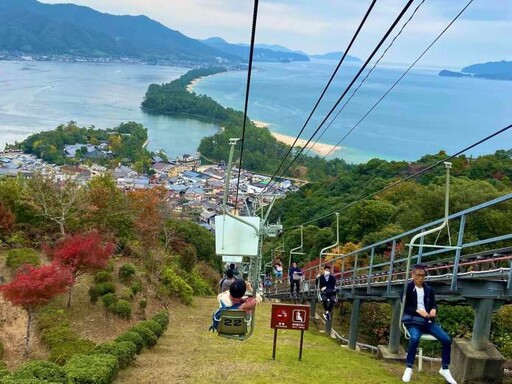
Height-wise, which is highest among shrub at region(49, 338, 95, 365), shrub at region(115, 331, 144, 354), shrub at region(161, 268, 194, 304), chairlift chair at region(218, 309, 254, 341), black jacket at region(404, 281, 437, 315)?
black jacket at region(404, 281, 437, 315)

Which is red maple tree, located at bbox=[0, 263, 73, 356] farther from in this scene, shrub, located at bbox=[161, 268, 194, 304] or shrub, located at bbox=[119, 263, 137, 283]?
shrub, located at bbox=[161, 268, 194, 304]

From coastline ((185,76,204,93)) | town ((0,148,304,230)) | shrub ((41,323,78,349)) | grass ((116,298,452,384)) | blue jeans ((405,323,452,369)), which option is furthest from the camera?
coastline ((185,76,204,93))

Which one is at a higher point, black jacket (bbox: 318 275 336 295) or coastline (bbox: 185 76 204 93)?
coastline (bbox: 185 76 204 93)

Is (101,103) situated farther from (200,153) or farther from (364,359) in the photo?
(364,359)

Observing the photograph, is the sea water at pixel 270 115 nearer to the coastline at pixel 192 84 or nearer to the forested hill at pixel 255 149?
the coastline at pixel 192 84

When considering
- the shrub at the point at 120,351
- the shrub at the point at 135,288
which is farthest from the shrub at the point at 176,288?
the shrub at the point at 120,351

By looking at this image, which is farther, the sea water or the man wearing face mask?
the sea water

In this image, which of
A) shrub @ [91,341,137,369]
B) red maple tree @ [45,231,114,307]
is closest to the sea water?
red maple tree @ [45,231,114,307]
